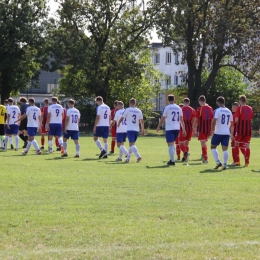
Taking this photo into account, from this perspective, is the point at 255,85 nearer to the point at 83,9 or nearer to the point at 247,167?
the point at 83,9

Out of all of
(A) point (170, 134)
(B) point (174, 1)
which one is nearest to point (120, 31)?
(B) point (174, 1)

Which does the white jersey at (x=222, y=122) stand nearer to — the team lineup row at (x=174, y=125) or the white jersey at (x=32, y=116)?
the team lineup row at (x=174, y=125)

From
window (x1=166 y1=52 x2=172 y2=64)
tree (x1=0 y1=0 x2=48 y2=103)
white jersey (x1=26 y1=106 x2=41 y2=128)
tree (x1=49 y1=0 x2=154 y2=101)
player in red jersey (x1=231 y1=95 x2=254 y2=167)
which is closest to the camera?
player in red jersey (x1=231 y1=95 x2=254 y2=167)

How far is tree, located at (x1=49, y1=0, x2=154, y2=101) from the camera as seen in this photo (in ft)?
191

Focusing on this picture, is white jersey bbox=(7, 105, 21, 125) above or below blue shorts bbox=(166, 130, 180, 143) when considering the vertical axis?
above

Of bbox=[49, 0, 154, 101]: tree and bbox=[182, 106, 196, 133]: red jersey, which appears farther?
bbox=[49, 0, 154, 101]: tree

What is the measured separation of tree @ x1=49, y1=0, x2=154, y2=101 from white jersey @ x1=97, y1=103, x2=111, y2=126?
34546 mm

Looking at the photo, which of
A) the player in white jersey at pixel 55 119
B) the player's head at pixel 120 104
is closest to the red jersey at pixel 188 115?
the player's head at pixel 120 104

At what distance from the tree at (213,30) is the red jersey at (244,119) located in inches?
1366

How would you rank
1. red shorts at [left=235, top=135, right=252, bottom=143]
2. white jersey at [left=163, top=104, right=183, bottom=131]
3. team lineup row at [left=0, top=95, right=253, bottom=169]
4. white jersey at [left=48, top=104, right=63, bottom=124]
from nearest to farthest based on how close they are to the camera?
team lineup row at [left=0, top=95, right=253, bottom=169] → white jersey at [left=163, top=104, right=183, bottom=131] → red shorts at [left=235, top=135, right=252, bottom=143] → white jersey at [left=48, top=104, right=63, bottom=124]

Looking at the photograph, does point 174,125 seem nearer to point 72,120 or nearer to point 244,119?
point 244,119

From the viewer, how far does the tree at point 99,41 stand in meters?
58.2

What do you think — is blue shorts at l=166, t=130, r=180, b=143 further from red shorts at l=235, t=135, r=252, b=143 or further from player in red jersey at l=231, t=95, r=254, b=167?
red shorts at l=235, t=135, r=252, b=143

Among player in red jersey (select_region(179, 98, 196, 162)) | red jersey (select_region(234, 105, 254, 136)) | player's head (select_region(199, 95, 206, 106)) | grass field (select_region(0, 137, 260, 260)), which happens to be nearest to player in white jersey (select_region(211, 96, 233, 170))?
grass field (select_region(0, 137, 260, 260))
